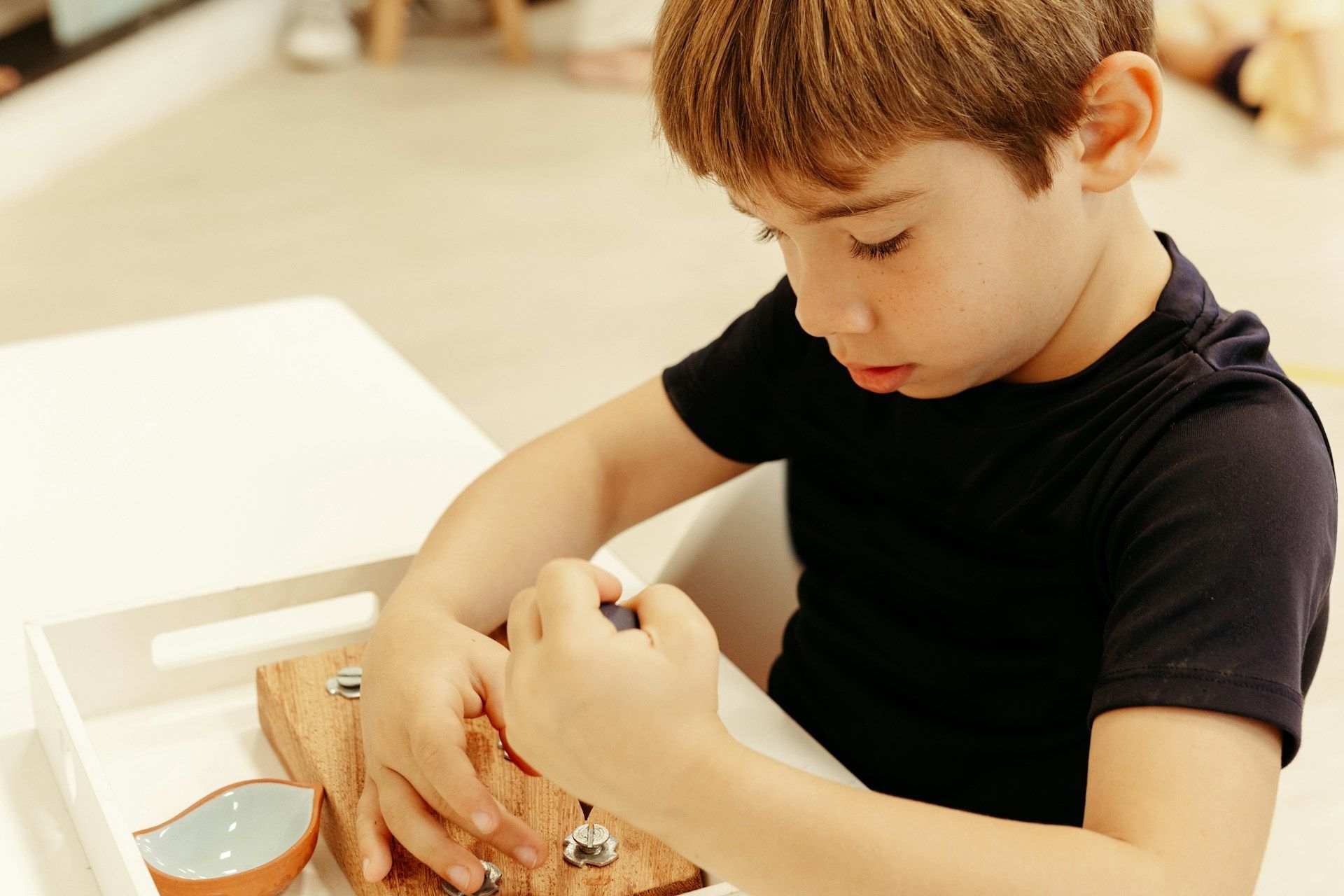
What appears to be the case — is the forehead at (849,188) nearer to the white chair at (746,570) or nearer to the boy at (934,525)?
the boy at (934,525)

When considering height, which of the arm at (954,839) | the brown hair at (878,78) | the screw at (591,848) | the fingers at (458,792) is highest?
the brown hair at (878,78)

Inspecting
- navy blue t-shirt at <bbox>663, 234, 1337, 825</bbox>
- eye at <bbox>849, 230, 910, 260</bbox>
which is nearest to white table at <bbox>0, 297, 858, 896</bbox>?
navy blue t-shirt at <bbox>663, 234, 1337, 825</bbox>

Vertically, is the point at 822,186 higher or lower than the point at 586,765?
higher

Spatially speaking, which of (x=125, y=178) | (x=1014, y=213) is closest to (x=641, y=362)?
(x=125, y=178)

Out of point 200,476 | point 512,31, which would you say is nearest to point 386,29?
point 512,31

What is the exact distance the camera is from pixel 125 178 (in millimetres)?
3047

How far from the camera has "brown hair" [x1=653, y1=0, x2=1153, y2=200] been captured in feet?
1.94

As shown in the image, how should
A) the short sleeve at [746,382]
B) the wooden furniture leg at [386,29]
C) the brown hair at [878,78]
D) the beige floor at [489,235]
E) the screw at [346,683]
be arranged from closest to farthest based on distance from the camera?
the brown hair at [878,78] < the screw at [346,683] < the short sleeve at [746,382] < the beige floor at [489,235] < the wooden furniture leg at [386,29]

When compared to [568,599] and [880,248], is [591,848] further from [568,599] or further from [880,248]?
[880,248]

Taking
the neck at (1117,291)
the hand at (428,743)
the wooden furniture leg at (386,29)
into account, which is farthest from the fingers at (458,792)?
the wooden furniture leg at (386,29)

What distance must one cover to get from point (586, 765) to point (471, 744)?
0.16 m

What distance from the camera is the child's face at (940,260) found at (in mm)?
612

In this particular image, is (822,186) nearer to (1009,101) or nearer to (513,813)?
(1009,101)

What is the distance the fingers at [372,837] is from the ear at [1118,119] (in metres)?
0.41
